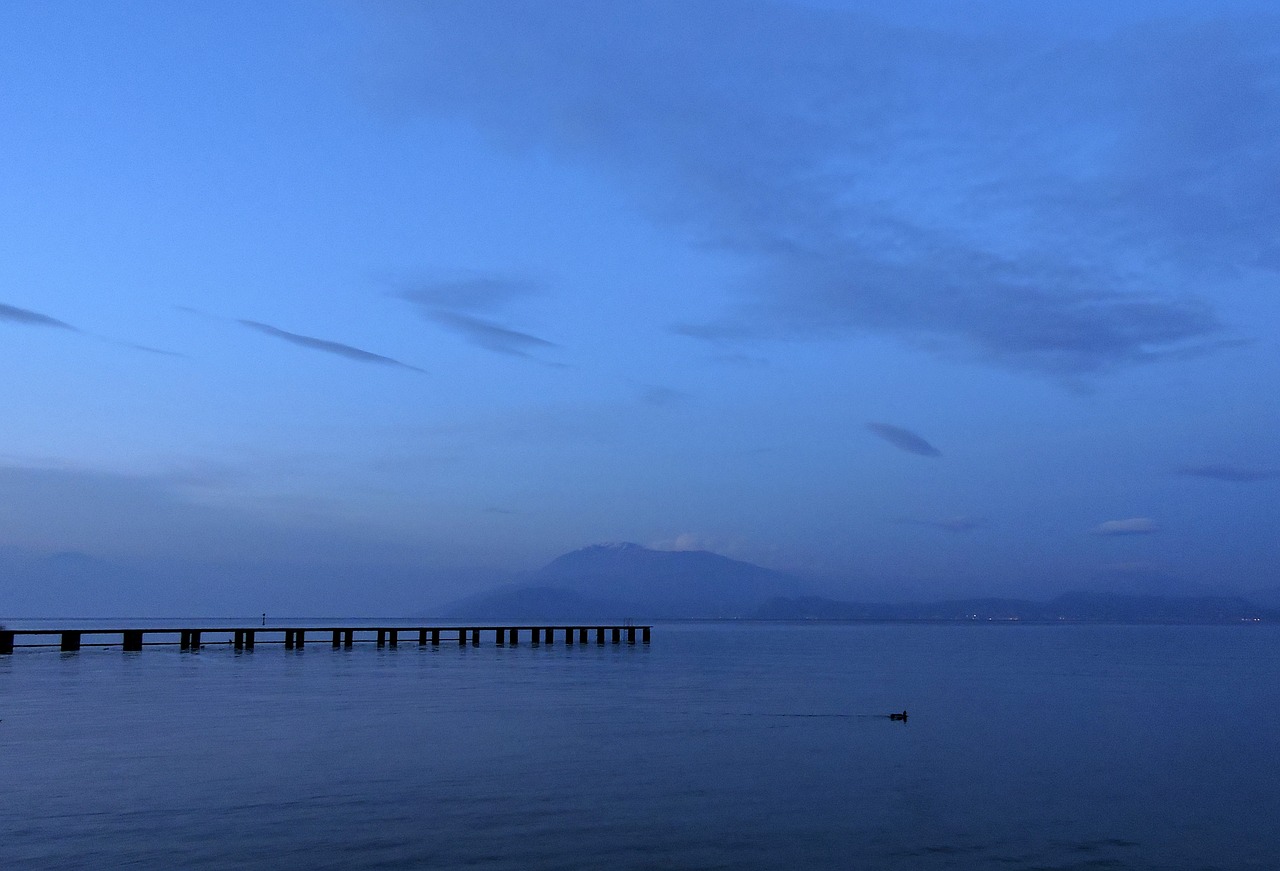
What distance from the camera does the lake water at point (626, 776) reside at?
17.6m

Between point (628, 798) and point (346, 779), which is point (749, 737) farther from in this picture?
point (346, 779)

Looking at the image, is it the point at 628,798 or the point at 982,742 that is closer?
the point at 628,798

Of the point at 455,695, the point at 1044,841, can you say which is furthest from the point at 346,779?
the point at 455,695

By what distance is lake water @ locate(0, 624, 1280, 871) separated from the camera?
1761 cm

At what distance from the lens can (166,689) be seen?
4725 centimetres

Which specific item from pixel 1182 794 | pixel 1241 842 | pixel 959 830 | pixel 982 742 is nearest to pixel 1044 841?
pixel 959 830

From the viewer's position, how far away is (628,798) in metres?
22.0

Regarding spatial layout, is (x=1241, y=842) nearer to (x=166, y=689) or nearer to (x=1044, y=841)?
(x=1044, y=841)

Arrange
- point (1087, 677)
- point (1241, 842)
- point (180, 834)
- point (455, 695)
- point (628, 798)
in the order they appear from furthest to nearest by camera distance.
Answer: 1. point (1087, 677)
2. point (455, 695)
3. point (628, 798)
4. point (1241, 842)
5. point (180, 834)

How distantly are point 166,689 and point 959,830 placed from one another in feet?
127

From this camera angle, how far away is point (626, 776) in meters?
24.8

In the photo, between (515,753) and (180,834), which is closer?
(180,834)

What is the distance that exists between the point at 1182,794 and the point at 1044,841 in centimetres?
742

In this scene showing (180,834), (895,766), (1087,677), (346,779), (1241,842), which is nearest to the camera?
(180,834)
